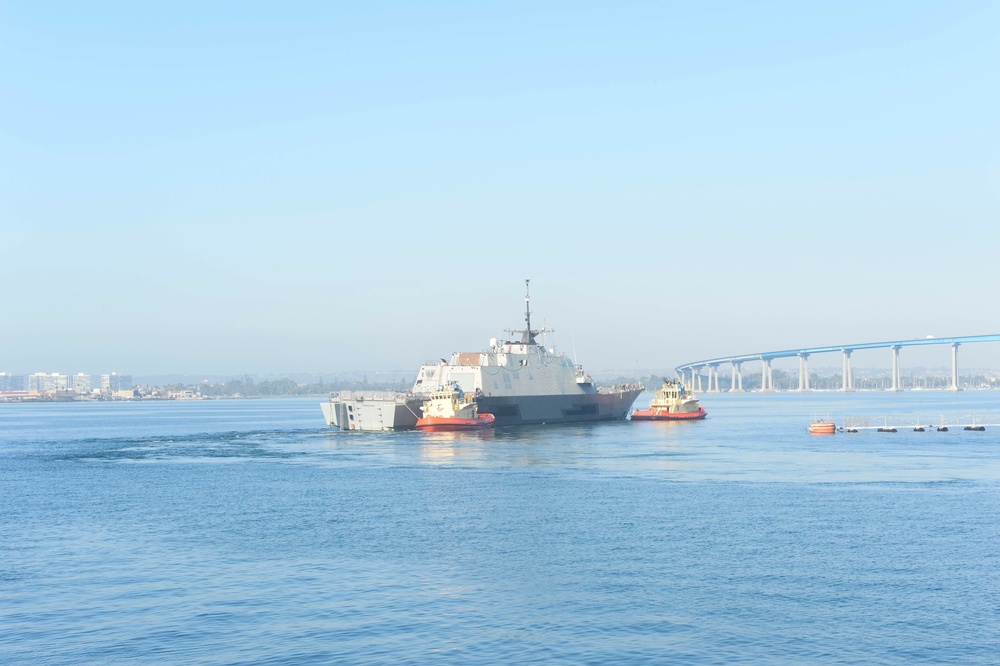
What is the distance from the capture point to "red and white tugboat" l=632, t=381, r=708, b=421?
111688 mm

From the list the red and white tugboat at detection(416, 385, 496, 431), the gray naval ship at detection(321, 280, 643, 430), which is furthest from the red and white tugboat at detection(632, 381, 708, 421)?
the red and white tugboat at detection(416, 385, 496, 431)

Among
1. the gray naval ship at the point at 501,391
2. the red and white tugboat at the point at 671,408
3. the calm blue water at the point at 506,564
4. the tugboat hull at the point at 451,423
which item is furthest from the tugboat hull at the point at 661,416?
the calm blue water at the point at 506,564

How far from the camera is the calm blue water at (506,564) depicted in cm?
2238

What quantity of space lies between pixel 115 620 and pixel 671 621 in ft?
43.5

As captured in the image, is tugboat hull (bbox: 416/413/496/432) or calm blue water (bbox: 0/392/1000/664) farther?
tugboat hull (bbox: 416/413/496/432)

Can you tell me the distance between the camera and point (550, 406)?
99188 millimetres

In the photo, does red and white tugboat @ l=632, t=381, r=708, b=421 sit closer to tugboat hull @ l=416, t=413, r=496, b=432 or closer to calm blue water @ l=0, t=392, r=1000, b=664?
tugboat hull @ l=416, t=413, r=496, b=432

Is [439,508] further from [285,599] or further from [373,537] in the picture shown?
[285,599]

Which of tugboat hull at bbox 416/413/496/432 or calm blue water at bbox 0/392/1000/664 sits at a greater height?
tugboat hull at bbox 416/413/496/432

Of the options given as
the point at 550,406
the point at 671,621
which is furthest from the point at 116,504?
the point at 550,406

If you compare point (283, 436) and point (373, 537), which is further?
point (283, 436)

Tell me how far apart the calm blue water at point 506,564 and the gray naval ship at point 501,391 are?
33355 mm

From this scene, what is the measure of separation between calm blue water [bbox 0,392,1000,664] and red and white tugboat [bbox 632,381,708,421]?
175 feet

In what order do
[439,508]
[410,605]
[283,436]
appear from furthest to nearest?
1. [283,436]
2. [439,508]
3. [410,605]
